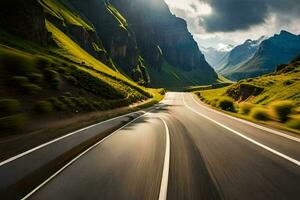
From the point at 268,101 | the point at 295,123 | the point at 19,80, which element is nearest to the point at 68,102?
the point at 19,80

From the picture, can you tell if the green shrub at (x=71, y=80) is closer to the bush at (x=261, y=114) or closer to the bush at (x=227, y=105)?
the bush at (x=261, y=114)

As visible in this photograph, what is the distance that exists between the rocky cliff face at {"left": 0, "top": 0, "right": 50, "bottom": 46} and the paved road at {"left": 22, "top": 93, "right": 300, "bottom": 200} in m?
48.5

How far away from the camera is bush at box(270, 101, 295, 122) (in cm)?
2131

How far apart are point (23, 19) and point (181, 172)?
54455 millimetres

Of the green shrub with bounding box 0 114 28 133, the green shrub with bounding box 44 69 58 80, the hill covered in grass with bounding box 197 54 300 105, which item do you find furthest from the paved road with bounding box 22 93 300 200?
the hill covered in grass with bounding box 197 54 300 105

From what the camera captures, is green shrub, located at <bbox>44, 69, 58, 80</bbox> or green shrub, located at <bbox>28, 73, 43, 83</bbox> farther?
green shrub, located at <bbox>44, 69, 58, 80</bbox>

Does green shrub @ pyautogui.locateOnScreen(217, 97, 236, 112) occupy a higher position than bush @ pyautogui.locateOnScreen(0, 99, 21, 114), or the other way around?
green shrub @ pyautogui.locateOnScreen(217, 97, 236, 112)

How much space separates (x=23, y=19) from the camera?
54.4m

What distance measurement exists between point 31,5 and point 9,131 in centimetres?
4927

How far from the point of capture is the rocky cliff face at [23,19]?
52.1 m

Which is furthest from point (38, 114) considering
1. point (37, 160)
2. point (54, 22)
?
point (54, 22)

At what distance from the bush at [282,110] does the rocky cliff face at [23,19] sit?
150 ft

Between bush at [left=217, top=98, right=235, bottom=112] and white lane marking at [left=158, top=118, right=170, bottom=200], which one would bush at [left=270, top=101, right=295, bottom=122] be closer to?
white lane marking at [left=158, top=118, right=170, bottom=200]

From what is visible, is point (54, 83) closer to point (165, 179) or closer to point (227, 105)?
point (165, 179)
